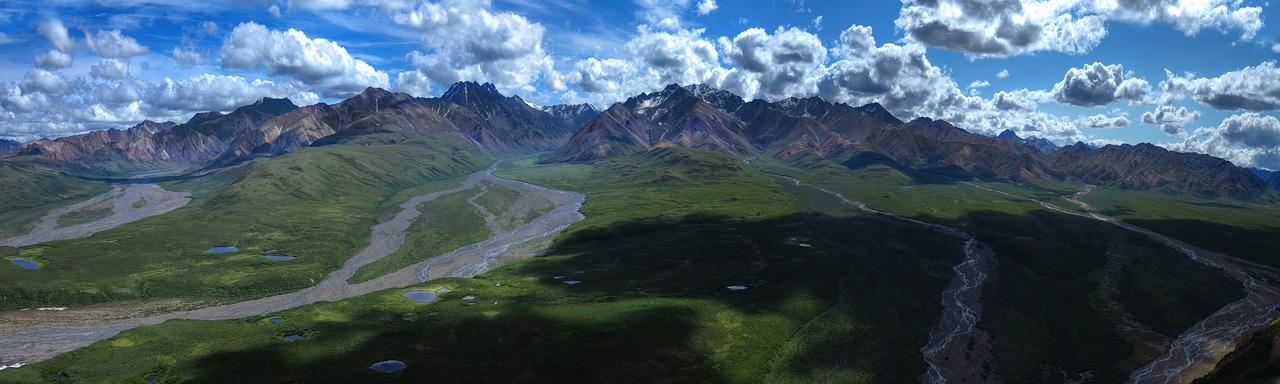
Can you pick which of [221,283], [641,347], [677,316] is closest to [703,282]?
[677,316]

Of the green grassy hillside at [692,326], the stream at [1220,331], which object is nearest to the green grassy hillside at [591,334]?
the green grassy hillside at [692,326]

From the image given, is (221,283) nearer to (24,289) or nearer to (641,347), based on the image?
(24,289)

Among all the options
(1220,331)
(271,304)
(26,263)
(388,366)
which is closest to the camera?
(388,366)

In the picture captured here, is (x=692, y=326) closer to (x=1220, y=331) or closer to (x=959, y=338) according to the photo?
(x=959, y=338)

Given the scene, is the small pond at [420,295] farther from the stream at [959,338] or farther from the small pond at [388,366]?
the stream at [959,338]

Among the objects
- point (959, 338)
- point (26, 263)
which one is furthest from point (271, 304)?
point (959, 338)

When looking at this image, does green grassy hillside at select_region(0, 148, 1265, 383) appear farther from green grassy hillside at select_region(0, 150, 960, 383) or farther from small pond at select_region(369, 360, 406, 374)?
small pond at select_region(369, 360, 406, 374)
